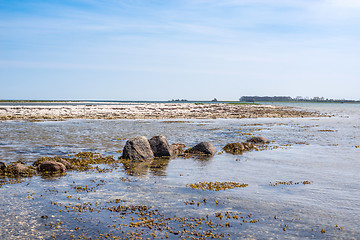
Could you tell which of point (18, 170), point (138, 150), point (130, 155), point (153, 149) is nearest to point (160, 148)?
point (153, 149)

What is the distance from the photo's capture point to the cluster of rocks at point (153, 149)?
25.1 m

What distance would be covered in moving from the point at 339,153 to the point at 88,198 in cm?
2375

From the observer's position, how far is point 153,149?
2683 cm

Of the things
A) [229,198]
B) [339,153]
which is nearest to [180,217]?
[229,198]

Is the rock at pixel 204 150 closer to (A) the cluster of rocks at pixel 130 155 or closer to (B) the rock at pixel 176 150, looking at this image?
(A) the cluster of rocks at pixel 130 155

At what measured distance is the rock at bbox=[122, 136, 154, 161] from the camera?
24.9 meters

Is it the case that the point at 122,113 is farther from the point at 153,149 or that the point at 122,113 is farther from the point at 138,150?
the point at 138,150

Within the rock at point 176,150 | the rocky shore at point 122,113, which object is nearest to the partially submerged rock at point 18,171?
the rock at point 176,150

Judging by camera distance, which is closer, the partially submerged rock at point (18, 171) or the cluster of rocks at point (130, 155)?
the partially submerged rock at point (18, 171)

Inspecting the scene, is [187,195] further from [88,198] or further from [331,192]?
[331,192]

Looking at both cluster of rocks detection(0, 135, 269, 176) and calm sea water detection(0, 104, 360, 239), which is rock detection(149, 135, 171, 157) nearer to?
cluster of rocks detection(0, 135, 269, 176)

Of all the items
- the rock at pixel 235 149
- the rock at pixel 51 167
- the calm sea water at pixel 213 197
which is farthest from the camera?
the rock at pixel 235 149

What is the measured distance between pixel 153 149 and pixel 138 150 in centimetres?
189

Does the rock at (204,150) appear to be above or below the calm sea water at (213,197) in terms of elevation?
above
